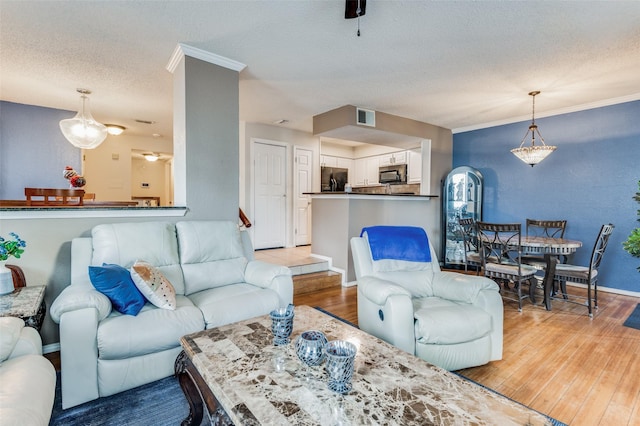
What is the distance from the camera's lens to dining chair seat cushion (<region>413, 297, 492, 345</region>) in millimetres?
1891

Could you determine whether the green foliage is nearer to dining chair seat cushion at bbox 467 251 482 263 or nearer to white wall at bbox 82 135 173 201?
dining chair seat cushion at bbox 467 251 482 263

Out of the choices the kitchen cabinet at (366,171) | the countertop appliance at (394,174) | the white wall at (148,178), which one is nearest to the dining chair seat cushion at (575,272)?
the countertop appliance at (394,174)

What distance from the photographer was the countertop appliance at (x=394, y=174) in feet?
20.8

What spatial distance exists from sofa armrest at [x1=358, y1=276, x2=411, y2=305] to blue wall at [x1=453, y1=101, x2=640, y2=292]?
3.85m

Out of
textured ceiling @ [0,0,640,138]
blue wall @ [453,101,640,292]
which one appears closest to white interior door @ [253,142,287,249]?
textured ceiling @ [0,0,640,138]

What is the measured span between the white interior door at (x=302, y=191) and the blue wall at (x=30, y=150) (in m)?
3.63

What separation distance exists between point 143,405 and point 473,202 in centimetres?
518

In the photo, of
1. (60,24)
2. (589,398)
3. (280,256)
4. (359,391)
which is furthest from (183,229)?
(589,398)

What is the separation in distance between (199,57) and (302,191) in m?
3.38

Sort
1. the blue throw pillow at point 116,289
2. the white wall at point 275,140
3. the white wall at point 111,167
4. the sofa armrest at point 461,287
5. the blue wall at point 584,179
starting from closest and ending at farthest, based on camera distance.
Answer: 1. the blue throw pillow at point 116,289
2. the sofa armrest at point 461,287
3. the blue wall at point 584,179
4. the white wall at point 275,140
5. the white wall at point 111,167

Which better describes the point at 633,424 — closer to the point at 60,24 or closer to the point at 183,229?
the point at 183,229

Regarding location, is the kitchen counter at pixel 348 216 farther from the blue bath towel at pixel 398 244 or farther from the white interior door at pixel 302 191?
the blue bath towel at pixel 398 244

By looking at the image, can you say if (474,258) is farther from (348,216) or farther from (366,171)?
(366,171)

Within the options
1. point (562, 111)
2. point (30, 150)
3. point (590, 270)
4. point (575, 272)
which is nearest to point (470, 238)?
point (575, 272)
